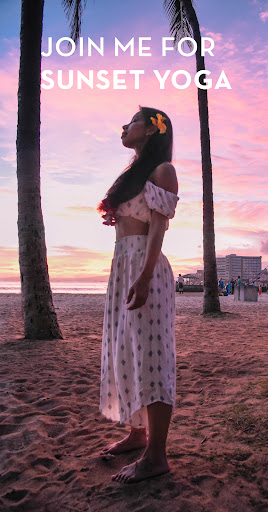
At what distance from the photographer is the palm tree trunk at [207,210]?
11.6 metres

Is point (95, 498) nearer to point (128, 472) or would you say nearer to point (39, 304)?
point (128, 472)

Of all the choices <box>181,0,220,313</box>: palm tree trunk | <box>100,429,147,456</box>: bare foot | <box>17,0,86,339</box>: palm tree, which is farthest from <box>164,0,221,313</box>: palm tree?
<box>100,429,147,456</box>: bare foot

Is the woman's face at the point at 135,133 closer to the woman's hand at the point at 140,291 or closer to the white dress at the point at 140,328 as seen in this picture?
the white dress at the point at 140,328

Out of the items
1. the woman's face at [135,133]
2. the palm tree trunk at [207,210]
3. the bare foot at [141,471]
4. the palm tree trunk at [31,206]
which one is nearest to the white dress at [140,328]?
→ the bare foot at [141,471]

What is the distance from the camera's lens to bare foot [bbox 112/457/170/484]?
2133 mm

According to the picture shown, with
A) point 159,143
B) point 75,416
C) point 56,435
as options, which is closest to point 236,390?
point 75,416

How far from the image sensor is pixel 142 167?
2.28 m

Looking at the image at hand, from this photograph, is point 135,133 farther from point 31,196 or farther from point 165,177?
point 31,196

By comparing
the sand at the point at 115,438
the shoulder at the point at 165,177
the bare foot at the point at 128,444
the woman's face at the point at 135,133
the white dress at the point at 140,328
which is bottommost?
the sand at the point at 115,438

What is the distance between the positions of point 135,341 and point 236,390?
91.5 inches

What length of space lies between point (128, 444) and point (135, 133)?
6.55 ft

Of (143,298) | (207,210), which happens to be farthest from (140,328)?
(207,210)

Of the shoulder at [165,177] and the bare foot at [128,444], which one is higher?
the shoulder at [165,177]

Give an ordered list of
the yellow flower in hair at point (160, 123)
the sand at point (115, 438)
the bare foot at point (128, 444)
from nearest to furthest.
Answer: the sand at point (115, 438), the yellow flower in hair at point (160, 123), the bare foot at point (128, 444)
